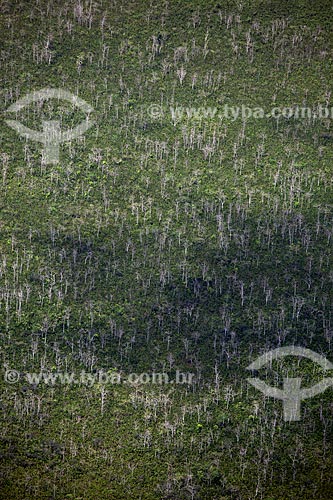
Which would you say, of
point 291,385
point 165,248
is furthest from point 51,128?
point 291,385

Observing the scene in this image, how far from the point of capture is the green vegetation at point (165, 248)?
10756cm

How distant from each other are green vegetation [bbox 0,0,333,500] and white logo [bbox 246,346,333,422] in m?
0.86

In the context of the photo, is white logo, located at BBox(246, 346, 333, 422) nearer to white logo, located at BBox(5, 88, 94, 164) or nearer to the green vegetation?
the green vegetation

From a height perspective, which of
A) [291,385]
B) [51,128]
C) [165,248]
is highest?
[51,128]

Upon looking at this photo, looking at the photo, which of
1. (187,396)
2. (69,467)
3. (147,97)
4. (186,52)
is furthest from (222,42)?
(69,467)

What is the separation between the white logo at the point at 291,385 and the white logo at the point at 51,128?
130 feet

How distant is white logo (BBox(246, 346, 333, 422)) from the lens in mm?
111312

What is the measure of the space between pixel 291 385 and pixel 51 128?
49.4m

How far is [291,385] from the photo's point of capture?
113m

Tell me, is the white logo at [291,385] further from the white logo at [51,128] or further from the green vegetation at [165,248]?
the white logo at [51,128]

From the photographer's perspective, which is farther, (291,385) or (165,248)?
(165,248)

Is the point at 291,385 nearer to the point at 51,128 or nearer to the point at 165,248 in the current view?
the point at 165,248

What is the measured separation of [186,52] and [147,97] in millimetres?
10787

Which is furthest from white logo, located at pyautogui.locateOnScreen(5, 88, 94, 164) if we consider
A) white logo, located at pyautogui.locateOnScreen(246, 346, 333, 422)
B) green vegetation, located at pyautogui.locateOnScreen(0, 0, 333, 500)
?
white logo, located at pyautogui.locateOnScreen(246, 346, 333, 422)
